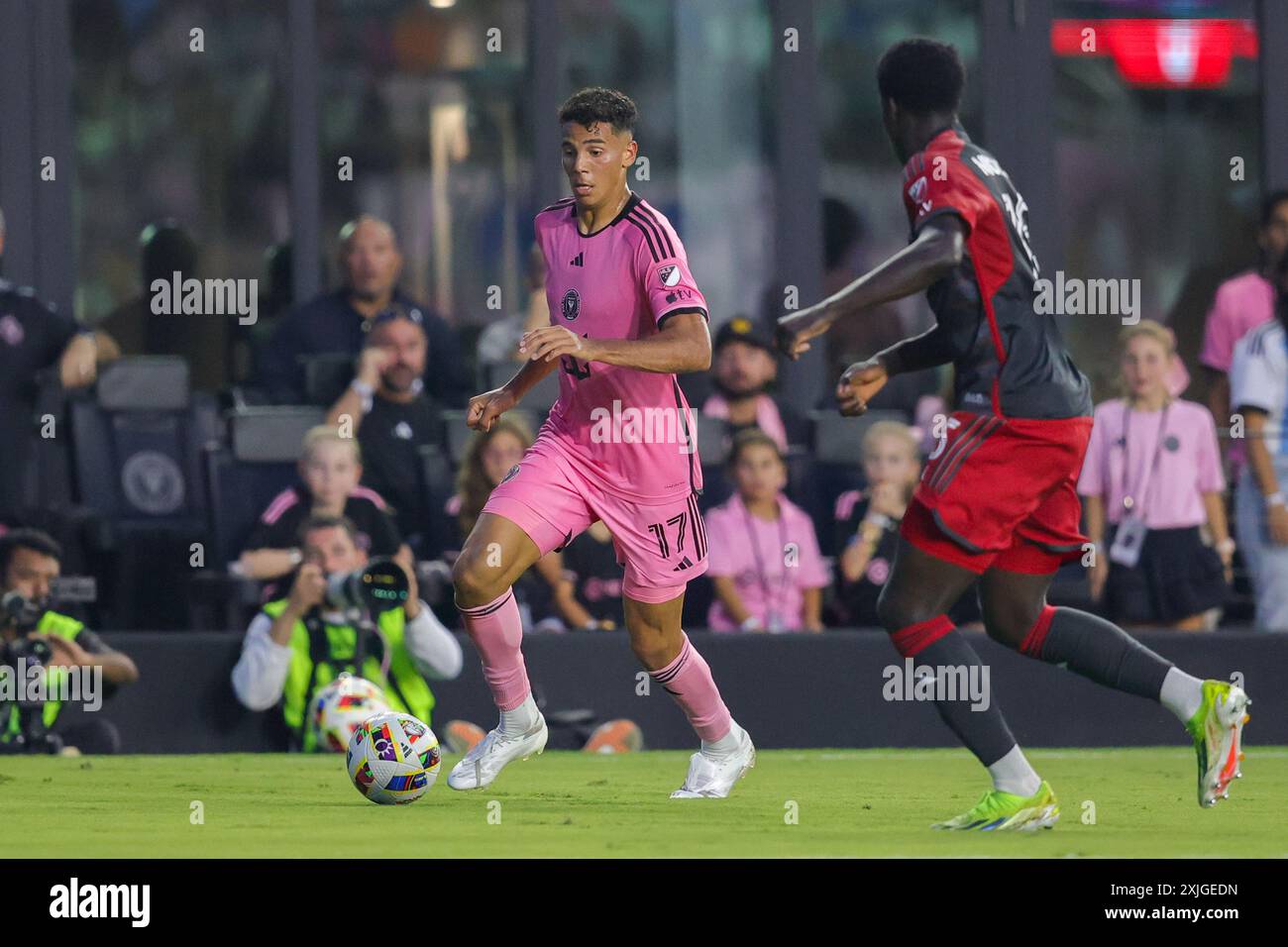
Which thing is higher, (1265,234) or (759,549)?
(1265,234)

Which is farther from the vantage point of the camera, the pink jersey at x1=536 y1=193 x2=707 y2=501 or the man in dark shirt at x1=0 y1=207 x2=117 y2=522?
the man in dark shirt at x1=0 y1=207 x2=117 y2=522

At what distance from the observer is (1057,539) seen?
23.8ft

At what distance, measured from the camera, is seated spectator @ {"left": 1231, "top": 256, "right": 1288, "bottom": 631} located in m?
11.5

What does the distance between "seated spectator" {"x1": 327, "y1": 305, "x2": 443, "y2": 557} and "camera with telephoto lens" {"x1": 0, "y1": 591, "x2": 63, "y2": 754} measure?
1.73 meters

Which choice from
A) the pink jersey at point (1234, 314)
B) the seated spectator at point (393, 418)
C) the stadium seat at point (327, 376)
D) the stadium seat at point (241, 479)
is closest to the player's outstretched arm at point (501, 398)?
the seated spectator at point (393, 418)

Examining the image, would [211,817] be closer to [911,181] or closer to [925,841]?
[925,841]

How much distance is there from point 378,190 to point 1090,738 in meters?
5.05

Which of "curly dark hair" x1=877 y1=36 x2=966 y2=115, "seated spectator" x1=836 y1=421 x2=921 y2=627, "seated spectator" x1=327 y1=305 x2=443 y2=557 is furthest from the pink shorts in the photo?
"seated spectator" x1=327 y1=305 x2=443 y2=557

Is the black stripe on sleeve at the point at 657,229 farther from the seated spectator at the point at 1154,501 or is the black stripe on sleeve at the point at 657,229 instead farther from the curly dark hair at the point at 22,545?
the seated spectator at the point at 1154,501

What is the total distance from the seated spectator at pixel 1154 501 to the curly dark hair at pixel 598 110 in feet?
14.1

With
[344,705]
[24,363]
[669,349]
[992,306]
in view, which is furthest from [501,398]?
[24,363]

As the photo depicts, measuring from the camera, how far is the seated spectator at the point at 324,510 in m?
10.9

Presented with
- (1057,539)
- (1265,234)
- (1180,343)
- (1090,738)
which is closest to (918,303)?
(1180,343)

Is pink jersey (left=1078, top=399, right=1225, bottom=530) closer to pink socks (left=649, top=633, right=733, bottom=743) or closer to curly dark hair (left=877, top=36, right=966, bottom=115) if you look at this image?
pink socks (left=649, top=633, right=733, bottom=743)
